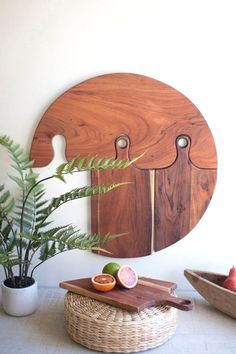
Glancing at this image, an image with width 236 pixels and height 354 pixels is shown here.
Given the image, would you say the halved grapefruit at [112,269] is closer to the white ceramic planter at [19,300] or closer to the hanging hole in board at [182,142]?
the white ceramic planter at [19,300]

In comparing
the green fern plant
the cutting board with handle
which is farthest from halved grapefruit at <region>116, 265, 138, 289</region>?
the green fern plant

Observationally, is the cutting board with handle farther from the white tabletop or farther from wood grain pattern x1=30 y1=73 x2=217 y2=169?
wood grain pattern x1=30 y1=73 x2=217 y2=169

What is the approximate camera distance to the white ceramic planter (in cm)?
134

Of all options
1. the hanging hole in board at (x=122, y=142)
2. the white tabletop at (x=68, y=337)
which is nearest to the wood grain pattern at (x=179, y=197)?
the hanging hole in board at (x=122, y=142)

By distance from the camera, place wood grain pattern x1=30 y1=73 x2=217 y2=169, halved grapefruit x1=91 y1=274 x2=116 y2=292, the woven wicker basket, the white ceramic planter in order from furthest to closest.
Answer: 1. wood grain pattern x1=30 y1=73 x2=217 y2=169
2. the white ceramic planter
3. halved grapefruit x1=91 y1=274 x2=116 y2=292
4. the woven wicker basket

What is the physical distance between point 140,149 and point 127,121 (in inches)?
4.9

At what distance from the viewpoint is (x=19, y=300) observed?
4.40 ft

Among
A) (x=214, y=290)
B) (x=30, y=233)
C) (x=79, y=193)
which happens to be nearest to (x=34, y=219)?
(x=30, y=233)

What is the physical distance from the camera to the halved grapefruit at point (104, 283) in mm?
1227

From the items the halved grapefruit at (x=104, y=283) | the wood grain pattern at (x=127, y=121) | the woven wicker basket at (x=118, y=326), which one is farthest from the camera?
the wood grain pattern at (x=127, y=121)

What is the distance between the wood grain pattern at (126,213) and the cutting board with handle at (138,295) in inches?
8.1

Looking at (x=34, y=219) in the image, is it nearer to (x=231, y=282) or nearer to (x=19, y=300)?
(x=19, y=300)

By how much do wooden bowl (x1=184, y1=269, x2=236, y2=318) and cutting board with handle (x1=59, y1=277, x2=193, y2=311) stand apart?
134 mm

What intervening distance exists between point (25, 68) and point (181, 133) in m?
0.68
